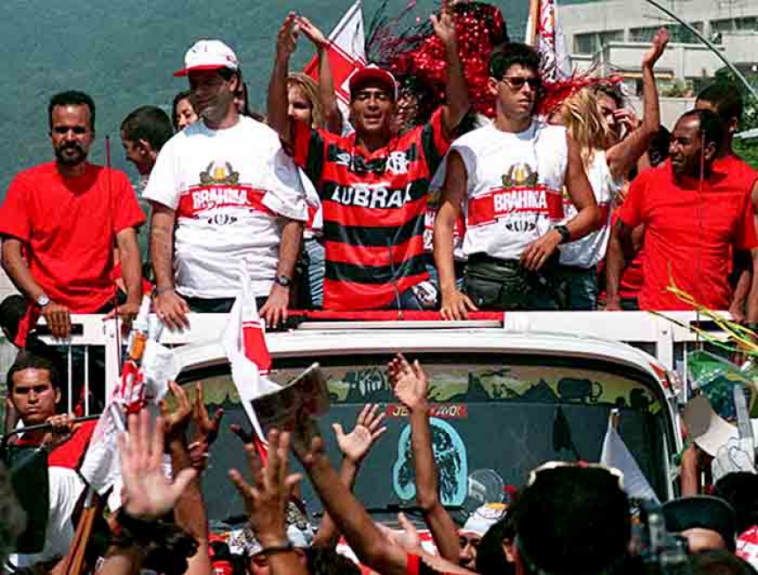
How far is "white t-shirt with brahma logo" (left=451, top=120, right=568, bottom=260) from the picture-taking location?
10039mm

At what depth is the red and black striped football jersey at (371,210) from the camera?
988cm

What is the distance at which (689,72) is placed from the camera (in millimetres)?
82875

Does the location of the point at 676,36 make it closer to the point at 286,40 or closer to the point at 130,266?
the point at 130,266

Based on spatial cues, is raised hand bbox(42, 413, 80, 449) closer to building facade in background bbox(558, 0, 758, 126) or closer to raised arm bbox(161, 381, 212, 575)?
raised arm bbox(161, 381, 212, 575)

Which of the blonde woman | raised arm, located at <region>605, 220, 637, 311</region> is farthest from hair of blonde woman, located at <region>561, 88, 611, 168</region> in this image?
raised arm, located at <region>605, 220, 637, 311</region>

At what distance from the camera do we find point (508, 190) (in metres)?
10.0

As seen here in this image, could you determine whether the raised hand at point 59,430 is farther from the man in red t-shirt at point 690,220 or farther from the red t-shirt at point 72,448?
the man in red t-shirt at point 690,220

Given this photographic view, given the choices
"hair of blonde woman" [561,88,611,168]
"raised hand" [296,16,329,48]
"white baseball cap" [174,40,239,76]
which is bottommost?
"hair of blonde woman" [561,88,611,168]

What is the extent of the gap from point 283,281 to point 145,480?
13.4 ft

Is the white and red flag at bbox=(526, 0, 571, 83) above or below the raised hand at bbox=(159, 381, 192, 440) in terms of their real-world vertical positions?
above

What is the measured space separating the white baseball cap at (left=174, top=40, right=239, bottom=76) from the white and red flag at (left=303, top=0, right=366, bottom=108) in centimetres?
287

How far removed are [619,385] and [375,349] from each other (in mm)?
924

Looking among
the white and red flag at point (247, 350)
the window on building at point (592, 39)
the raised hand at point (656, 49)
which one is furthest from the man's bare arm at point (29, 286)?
the window on building at point (592, 39)

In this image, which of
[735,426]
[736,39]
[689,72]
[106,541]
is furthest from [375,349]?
[689,72]
